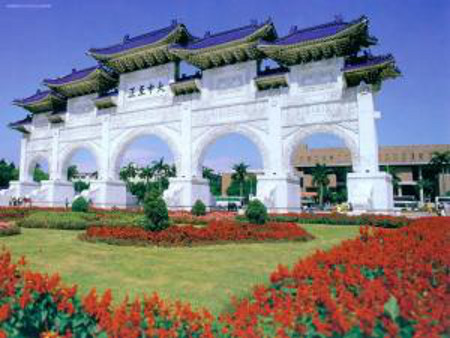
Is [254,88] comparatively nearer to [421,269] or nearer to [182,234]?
[182,234]

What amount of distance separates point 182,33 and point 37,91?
20.4 m

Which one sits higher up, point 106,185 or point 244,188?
point 244,188

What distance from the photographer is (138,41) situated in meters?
29.2

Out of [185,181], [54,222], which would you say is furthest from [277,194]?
[54,222]

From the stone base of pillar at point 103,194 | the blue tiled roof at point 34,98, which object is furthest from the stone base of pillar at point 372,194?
the blue tiled roof at point 34,98

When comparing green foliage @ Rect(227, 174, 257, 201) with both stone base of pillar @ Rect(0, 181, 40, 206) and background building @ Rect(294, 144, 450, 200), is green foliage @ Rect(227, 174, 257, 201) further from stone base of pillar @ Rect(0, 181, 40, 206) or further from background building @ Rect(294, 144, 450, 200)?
stone base of pillar @ Rect(0, 181, 40, 206)

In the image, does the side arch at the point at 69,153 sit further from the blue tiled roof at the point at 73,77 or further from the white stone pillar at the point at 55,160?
the blue tiled roof at the point at 73,77

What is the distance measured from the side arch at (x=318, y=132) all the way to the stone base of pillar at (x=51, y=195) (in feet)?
66.9

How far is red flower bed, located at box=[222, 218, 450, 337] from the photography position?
2.47 m

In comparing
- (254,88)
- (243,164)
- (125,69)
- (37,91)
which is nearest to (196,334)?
(254,88)

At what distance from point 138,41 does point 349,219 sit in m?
21.7

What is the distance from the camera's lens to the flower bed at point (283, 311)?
8.24ft

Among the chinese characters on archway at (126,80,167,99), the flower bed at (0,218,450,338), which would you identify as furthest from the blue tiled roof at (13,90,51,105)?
the flower bed at (0,218,450,338)

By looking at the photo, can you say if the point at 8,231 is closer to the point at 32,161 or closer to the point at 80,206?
the point at 80,206
